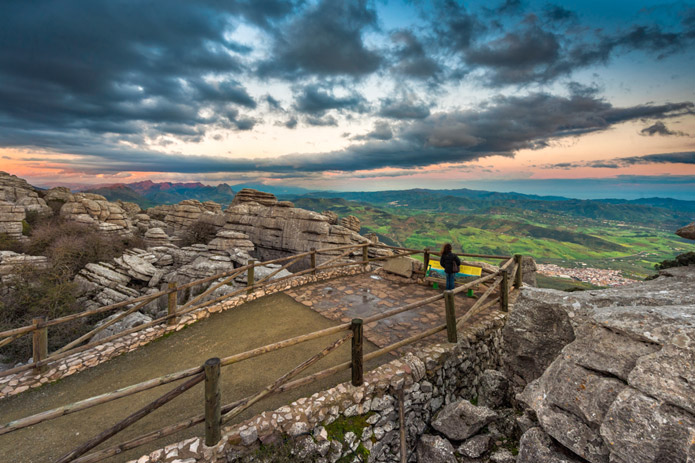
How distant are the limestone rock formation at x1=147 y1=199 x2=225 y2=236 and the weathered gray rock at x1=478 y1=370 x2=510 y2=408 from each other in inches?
1275

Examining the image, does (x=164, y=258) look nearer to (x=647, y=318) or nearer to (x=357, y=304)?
(x=357, y=304)

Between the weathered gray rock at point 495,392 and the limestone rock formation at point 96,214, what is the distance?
108 ft

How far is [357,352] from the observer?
4.70m

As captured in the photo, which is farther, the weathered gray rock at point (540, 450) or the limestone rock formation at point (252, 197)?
the limestone rock formation at point (252, 197)

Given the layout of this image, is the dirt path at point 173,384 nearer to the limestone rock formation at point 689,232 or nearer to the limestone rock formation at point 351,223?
the limestone rock formation at point 689,232

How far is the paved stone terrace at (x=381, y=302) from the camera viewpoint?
6964 mm

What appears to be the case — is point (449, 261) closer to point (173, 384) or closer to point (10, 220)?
point (173, 384)

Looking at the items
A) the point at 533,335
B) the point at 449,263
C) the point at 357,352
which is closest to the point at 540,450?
the point at 533,335

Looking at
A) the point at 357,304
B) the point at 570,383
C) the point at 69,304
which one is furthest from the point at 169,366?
the point at 69,304

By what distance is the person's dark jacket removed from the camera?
8.86 metres

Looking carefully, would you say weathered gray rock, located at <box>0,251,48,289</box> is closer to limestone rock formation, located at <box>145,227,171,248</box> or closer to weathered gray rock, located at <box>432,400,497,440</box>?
limestone rock formation, located at <box>145,227,171,248</box>

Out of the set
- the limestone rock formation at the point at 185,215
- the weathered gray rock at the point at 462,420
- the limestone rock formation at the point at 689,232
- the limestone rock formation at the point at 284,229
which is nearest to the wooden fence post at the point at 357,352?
the weathered gray rock at the point at 462,420

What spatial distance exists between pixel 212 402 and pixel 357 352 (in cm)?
226

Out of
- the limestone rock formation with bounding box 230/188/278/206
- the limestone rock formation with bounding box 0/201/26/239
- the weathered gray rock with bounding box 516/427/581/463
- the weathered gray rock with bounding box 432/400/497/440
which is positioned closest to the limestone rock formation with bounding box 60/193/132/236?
the limestone rock formation with bounding box 0/201/26/239
